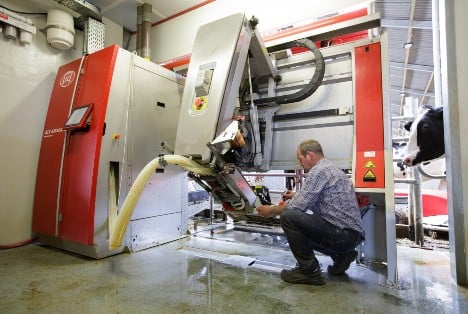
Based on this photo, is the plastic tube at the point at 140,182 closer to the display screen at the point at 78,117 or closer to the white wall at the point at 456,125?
the display screen at the point at 78,117

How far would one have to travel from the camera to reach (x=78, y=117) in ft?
8.54

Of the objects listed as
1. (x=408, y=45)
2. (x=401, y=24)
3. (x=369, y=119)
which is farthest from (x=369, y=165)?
(x=408, y=45)

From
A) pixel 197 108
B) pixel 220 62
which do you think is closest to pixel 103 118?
pixel 197 108

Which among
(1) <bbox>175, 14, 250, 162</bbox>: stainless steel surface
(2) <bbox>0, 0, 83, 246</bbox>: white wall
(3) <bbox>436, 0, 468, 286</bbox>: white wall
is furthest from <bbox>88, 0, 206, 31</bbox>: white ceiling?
(3) <bbox>436, 0, 468, 286</bbox>: white wall

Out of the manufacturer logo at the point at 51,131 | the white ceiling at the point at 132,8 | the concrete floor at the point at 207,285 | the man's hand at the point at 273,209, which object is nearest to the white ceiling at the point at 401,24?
the white ceiling at the point at 132,8

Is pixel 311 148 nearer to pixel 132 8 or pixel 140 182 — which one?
pixel 140 182

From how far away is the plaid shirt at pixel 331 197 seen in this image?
6.32ft

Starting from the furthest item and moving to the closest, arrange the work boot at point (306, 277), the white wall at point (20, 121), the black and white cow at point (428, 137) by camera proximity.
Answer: the white wall at point (20, 121) → the black and white cow at point (428, 137) → the work boot at point (306, 277)

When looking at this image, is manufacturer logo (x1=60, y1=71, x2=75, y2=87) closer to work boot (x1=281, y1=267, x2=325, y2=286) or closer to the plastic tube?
the plastic tube

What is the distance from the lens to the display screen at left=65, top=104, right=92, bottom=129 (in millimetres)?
2529

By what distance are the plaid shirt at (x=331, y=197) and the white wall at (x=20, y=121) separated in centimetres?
293

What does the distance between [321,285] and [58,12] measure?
3.92 m

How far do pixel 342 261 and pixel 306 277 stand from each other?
0.36 m

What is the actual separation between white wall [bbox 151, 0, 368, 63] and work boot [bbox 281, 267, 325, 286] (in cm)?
234
